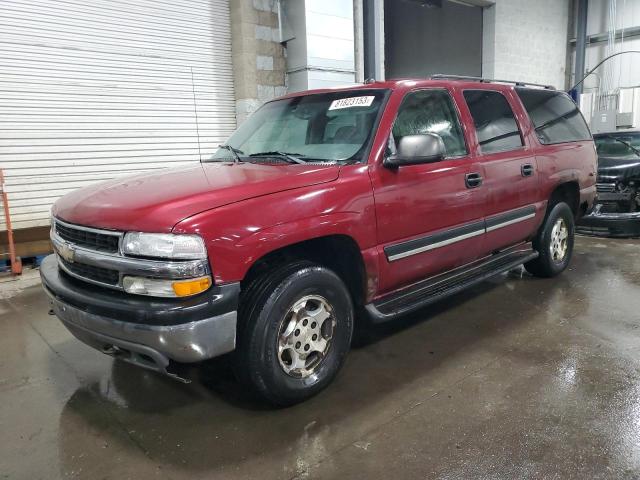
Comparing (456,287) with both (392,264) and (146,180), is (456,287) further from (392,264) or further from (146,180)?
(146,180)

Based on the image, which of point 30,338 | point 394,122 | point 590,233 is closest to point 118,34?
point 30,338

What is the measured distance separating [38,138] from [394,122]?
5.02 m

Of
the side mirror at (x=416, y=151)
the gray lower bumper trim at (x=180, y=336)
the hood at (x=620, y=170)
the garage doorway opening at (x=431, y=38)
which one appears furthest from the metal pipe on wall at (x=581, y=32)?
the gray lower bumper trim at (x=180, y=336)

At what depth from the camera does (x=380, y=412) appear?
111 inches

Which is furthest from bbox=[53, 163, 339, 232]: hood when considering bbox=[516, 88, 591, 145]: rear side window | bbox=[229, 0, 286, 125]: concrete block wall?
bbox=[229, 0, 286, 125]: concrete block wall

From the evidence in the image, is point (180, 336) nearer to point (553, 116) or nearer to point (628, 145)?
point (553, 116)

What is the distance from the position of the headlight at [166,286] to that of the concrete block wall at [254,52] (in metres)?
5.87

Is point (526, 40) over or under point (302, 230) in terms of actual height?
over

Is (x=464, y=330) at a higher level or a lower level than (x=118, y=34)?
lower

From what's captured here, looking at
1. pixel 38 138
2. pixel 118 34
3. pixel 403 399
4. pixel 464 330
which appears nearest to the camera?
pixel 403 399

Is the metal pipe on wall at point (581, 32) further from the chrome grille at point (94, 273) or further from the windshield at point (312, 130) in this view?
the chrome grille at point (94, 273)

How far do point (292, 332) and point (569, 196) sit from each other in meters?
3.62

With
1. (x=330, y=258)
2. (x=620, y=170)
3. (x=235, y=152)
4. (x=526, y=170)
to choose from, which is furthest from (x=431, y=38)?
(x=330, y=258)

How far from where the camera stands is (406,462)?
2.39 meters
